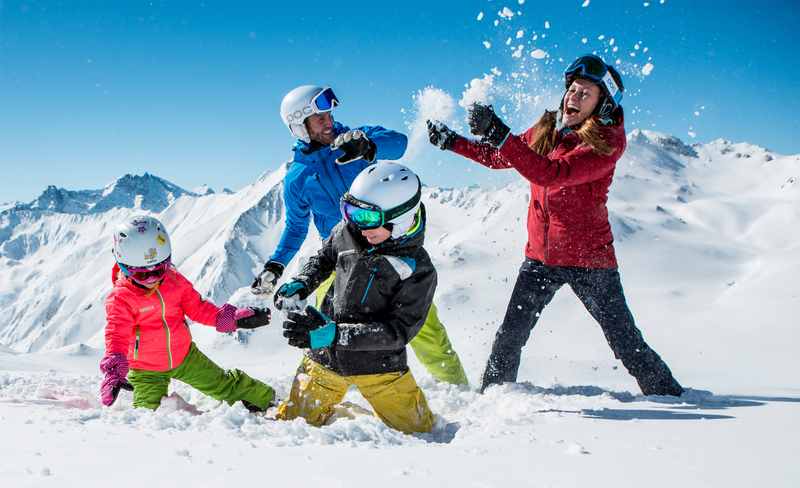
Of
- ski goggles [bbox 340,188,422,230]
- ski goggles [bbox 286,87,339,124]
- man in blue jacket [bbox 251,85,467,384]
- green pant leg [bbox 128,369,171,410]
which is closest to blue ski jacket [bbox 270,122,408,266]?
man in blue jacket [bbox 251,85,467,384]

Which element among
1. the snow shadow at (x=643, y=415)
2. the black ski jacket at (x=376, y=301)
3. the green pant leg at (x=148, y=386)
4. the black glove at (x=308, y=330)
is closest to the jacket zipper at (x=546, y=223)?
the black ski jacket at (x=376, y=301)

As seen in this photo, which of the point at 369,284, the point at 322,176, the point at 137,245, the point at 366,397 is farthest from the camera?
the point at 322,176

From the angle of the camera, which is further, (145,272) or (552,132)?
(552,132)

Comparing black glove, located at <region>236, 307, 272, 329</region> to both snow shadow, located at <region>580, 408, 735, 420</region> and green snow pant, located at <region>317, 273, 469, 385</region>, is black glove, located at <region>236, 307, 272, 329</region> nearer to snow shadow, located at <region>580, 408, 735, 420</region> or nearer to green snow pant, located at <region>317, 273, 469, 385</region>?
green snow pant, located at <region>317, 273, 469, 385</region>

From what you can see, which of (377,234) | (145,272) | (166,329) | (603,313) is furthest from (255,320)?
(603,313)

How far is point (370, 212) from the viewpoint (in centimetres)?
394

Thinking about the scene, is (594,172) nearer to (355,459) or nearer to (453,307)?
(355,459)

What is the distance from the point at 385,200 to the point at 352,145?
1.19m

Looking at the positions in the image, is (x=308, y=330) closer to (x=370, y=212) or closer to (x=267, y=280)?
(x=370, y=212)

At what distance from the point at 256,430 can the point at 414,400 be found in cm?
139

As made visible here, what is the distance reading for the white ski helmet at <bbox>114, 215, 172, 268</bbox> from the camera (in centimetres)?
464

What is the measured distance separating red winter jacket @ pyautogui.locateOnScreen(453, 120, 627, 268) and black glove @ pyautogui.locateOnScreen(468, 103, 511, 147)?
74mm

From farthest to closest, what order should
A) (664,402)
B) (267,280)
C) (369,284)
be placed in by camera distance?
(267,280) < (664,402) < (369,284)

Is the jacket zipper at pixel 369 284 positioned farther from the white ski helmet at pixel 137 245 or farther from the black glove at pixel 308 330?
the white ski helmet at pixel 137 245
